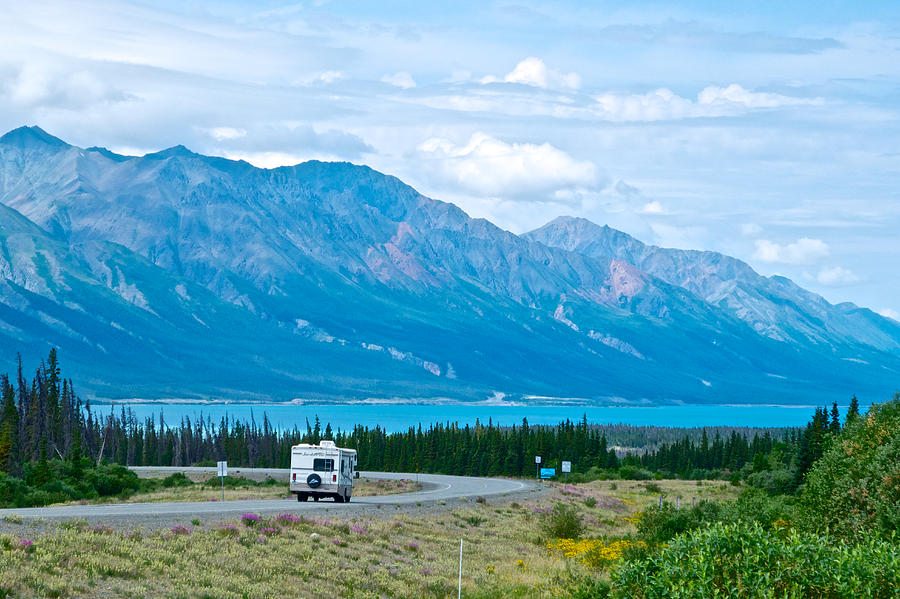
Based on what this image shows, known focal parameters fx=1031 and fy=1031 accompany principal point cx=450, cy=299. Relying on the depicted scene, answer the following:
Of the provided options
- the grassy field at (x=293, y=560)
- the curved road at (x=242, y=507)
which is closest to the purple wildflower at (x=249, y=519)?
the grassy field at (x=293, y=560)

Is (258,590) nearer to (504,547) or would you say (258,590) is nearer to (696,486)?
(504,547)

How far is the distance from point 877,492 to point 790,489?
5652 centimetres

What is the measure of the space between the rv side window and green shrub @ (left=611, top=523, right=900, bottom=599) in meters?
39.4

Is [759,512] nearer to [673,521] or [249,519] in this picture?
[673,521]

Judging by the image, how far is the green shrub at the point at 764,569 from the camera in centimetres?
1884

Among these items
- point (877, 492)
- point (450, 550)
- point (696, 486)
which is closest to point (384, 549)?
point (450, 550)

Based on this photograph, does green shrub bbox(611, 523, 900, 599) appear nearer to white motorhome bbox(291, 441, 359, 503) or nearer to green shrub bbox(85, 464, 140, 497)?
white motorhome bbox(291, 441, 359, 503)

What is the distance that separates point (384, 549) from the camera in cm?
4278

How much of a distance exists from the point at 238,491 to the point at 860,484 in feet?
171

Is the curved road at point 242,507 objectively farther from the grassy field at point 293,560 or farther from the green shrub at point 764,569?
the green shrub at point 764,569

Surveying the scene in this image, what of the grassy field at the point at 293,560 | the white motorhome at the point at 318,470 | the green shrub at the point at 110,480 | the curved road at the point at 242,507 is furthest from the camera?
the green shrub at the point at 110,480

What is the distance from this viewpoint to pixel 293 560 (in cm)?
3666

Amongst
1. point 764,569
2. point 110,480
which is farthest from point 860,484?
point 110,480

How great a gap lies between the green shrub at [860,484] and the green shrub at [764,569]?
9372 mm
